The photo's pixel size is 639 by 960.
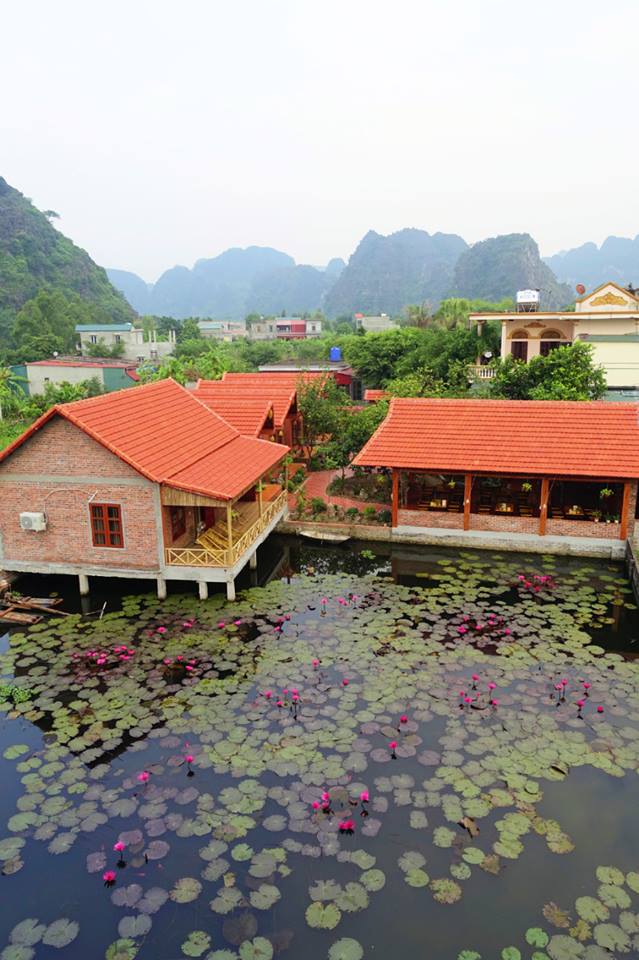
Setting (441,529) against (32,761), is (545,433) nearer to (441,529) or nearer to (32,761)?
(441,529)

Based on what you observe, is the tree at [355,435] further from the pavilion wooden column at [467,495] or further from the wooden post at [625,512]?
the wooden post at [625,512]

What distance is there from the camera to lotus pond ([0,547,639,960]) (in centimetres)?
771

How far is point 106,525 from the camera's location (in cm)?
1586

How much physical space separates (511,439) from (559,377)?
6.65 meters

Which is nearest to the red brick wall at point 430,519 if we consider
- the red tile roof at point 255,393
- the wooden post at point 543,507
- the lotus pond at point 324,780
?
the wooden post at point 543,507

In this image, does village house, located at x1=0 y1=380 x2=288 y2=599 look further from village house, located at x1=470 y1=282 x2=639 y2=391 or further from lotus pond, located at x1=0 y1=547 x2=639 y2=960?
village house, located at x1=470 y1=282 x2=639 y2=391

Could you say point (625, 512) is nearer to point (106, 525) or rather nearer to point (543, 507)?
point (543, 507)

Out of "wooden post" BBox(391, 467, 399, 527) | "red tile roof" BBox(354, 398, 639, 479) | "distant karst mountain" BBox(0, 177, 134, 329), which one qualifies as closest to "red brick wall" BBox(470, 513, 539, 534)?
"red tile roof" BBox(354, 398, 639, 479)

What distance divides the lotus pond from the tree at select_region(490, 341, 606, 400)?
10227 millimetres

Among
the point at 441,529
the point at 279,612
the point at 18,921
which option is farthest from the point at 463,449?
the point at 18,921

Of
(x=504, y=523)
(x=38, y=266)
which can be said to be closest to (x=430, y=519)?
(x=504, y=523)

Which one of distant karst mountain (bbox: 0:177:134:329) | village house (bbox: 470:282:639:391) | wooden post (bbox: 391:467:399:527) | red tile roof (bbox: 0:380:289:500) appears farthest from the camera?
distant karst mountain (bbox: 0:177:134:329)

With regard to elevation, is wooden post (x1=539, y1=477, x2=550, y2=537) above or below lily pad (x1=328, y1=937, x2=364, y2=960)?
above

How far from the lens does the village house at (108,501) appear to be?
1542cm
